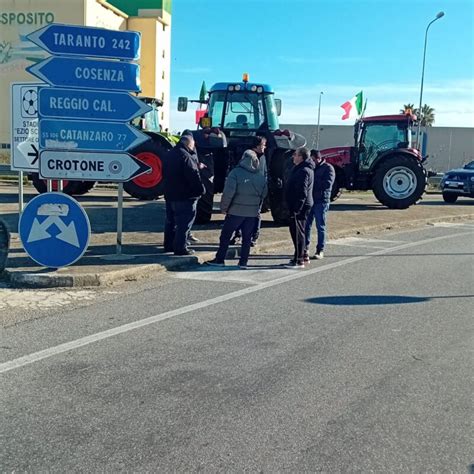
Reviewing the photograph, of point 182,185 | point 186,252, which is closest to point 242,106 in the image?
point 182,185

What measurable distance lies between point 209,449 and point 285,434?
1.70 feet

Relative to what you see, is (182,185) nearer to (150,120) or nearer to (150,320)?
(150,320)

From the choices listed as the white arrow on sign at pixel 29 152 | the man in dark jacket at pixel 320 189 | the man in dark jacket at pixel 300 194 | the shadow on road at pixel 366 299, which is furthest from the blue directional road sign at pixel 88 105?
the shadow on road at pixel 366 299

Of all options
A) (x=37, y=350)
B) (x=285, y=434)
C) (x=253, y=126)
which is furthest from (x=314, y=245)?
(x=285, y=434)

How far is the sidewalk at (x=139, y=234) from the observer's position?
25.8ft

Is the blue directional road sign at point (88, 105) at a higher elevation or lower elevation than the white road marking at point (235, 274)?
higher

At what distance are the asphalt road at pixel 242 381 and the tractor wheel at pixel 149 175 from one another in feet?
30.3

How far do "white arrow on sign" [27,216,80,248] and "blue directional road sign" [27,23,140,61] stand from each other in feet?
7.28

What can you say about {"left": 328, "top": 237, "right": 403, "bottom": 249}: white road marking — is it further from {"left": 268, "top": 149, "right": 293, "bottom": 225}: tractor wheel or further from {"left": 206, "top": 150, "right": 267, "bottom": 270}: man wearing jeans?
{"left": 206, "top": 150, "right": 267, "bottom": 270}: man wearing jeans

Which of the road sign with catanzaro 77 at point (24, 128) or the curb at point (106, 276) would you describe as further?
the road sign with catanzaro 77 at point (24, 128)

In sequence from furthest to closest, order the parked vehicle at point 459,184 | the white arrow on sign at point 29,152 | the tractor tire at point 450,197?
1. the tractor tire at point 450,197
2. the parked vehicle at point 459,184
3. the white arrow on sign at point 29,152

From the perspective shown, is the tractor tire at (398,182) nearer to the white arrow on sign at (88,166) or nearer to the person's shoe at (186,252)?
the person's shoe at (186,252)

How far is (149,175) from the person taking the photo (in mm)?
17547

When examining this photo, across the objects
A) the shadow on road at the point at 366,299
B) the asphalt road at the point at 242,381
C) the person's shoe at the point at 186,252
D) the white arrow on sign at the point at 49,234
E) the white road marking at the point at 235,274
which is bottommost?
the asphalt road at the point at 242,381
